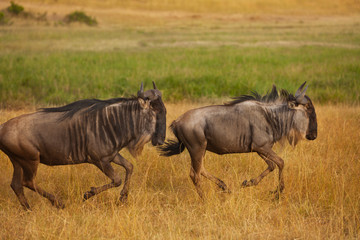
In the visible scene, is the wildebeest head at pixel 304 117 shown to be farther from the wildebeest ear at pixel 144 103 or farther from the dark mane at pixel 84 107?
the dark mane at pixel 84 107

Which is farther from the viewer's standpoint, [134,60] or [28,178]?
[134,60]

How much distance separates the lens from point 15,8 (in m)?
52.4

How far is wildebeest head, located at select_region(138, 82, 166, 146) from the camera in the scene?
530 cm

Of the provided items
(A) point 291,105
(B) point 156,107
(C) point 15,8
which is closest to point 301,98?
(A) point 291,105

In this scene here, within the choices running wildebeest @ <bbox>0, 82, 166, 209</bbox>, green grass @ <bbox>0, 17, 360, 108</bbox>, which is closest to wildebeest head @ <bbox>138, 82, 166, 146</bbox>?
running wildebeest @ <bbox>0, 82, 166, 209</bbox>

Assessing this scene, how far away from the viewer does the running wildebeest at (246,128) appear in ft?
18.2

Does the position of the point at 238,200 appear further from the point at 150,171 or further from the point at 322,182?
the point at 150,171

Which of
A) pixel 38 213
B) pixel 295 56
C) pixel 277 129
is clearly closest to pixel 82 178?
pixel 38 213

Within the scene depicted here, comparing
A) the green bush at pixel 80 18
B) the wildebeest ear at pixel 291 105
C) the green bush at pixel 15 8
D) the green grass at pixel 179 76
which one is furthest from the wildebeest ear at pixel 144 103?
the green bush at pixel 80 18

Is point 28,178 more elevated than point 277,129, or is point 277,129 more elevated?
point 277,129

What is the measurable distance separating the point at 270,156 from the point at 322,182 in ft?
2.71

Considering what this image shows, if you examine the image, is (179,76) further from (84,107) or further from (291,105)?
(84,107)

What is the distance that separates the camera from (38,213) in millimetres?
5023

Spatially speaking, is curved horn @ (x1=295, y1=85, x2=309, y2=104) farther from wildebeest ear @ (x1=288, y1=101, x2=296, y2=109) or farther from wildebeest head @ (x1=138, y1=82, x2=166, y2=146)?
wildebeest head @ (x1=138, y1=82, x2=166, y2=146)
